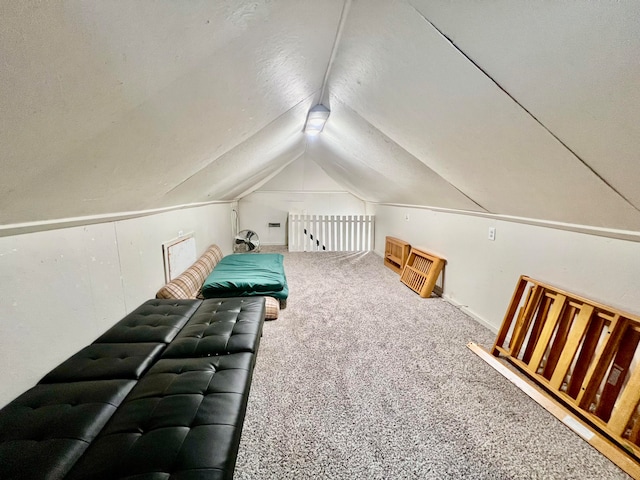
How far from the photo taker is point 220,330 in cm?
178

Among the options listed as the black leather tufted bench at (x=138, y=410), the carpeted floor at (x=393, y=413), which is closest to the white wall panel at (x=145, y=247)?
the black leather tufted bench at (x=138, y=410)

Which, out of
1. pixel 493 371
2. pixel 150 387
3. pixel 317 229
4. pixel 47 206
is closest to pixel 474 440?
pixel 493 371

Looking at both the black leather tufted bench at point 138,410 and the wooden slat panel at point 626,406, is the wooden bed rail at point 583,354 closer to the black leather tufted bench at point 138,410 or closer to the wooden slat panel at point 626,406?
the wooden slat panel at point 626,406

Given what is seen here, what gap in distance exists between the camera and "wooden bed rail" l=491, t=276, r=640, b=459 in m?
1.33

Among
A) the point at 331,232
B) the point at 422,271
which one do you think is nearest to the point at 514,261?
the point at 422,271

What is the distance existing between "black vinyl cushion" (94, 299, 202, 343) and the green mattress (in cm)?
40

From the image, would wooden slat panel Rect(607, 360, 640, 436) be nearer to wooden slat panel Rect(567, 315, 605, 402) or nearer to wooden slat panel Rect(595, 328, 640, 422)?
wooden slat panel Rect(595, 328, 640, 422)

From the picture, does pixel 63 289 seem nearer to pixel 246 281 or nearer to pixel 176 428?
pixel 176 428

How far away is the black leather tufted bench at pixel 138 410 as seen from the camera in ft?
2.89

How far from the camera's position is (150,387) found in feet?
4.12

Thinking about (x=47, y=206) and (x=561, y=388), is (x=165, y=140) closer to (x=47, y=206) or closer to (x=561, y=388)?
(x=47, y=206)

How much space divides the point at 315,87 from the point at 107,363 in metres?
2.17

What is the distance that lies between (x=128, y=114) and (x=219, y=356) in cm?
120

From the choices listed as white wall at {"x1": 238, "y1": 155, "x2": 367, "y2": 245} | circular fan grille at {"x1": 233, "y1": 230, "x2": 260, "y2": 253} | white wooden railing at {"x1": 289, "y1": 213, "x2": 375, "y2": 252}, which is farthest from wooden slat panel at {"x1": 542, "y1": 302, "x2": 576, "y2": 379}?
white wall at {"x1": 238, "y1": 155, "x2": 367, "y2": 245}
